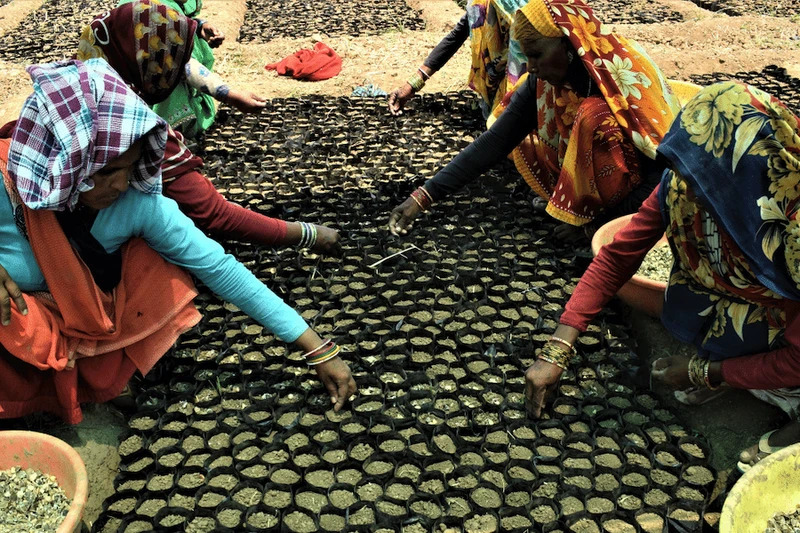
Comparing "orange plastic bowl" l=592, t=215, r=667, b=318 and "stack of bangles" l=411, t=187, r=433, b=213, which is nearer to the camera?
"orange plastic bowl" l=592, t=215, r=667, b=318

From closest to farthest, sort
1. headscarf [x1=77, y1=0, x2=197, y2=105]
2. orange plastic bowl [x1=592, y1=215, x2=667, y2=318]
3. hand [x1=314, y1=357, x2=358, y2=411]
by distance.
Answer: hand [x1=314, y1=357, x2=358, y2=411]
orange plastic bowl [x1=592, y1=215, x2=667, y2=318]
headscarf [x1=77, y1=0, x2=197, y2=105]

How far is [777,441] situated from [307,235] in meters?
1.79

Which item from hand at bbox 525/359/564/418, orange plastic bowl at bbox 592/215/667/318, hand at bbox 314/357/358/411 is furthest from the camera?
orange plastic bowl at bbox 592/215/667/318

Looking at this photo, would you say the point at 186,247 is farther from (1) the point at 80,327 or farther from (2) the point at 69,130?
(2) the point at 69,130

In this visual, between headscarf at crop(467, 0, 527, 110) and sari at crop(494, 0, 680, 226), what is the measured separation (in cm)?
73

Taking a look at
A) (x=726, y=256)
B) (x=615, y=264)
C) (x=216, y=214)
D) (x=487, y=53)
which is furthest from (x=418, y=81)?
(x=726, y=256)

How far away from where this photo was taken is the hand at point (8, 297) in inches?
72.4

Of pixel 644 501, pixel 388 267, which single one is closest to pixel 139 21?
pixel 388 267

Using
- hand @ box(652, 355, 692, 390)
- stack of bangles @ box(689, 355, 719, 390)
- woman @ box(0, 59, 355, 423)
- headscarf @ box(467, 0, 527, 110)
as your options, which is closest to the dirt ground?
hand @ box(652, 355, 692, 390)

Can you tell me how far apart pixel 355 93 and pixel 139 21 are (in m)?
2.15

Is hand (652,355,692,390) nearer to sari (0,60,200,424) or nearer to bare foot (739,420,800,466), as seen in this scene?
bare foot (739,420,800,466)

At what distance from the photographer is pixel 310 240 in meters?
2.85

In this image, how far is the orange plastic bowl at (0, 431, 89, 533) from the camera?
1781mm

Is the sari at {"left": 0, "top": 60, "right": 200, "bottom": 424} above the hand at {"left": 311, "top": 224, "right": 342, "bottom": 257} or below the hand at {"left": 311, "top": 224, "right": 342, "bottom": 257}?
above
